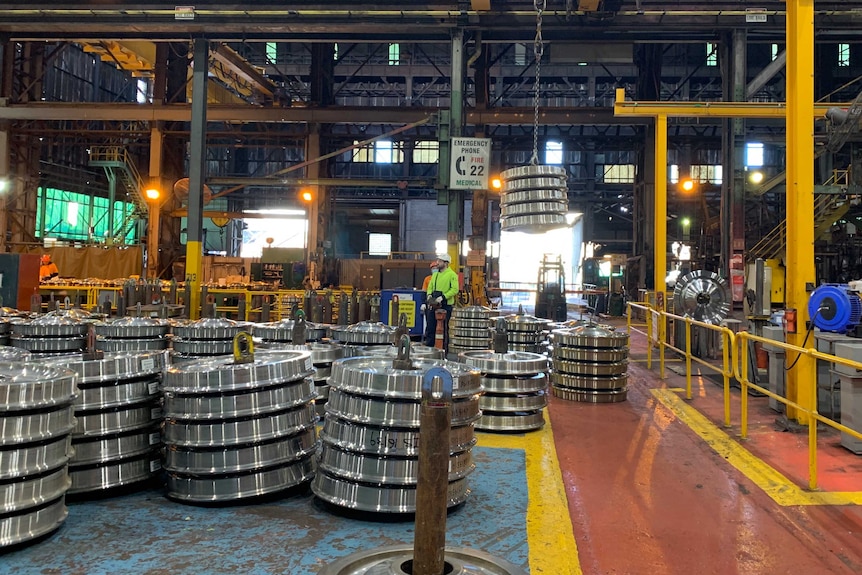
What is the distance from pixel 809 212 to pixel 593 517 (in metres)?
4.79

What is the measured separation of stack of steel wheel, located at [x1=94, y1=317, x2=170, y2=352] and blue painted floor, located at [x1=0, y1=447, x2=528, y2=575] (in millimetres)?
2789

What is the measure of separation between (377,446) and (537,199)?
5.24m

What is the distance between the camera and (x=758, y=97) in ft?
103

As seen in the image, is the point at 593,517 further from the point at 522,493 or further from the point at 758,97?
the point at 758,97

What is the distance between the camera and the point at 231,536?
361 cm

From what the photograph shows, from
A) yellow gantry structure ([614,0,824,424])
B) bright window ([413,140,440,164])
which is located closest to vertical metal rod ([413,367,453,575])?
yellow gantry structure ([614,0,824,424])

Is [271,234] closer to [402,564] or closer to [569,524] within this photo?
[569,524]

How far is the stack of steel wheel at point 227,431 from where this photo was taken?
159 inches

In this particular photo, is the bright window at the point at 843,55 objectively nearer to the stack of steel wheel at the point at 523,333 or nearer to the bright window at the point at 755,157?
the bright window at the point at 755,157

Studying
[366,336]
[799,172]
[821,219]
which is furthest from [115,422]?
[821,219]

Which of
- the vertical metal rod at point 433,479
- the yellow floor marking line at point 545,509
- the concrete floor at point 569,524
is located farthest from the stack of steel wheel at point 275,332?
the vertical metal rod at point 433,479

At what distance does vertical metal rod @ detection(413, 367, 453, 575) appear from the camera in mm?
2543

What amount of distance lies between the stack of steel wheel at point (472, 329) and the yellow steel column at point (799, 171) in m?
5.16

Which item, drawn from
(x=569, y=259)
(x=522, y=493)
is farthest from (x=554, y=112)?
(x=569, y=259)
